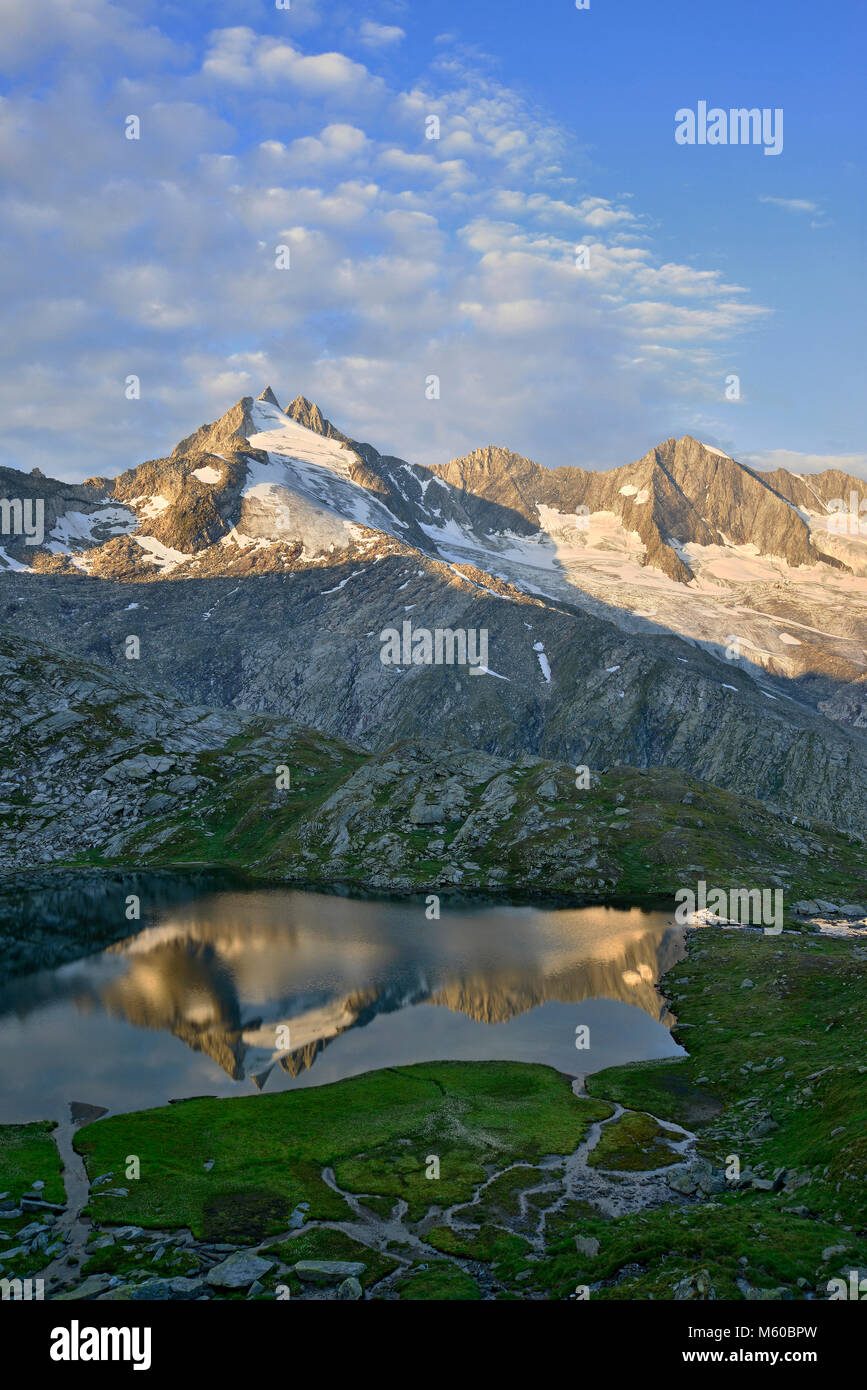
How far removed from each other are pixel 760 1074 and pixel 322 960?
4642 centimetres

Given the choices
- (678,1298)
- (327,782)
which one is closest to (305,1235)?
(678,1298)

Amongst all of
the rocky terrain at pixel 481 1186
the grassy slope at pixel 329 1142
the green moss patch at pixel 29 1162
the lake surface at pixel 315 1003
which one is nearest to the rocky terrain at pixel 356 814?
the lake surface at pixel 315 1003

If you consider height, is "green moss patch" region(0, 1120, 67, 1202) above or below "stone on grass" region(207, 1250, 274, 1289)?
below

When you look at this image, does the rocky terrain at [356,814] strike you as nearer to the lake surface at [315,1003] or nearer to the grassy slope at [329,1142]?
the lake surface at [315,1003]

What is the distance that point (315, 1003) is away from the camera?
74312 mm

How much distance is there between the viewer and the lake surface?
197ft

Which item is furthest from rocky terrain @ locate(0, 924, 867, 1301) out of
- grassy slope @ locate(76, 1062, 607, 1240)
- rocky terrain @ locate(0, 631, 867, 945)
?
rocky terrain @ locate(0, 631, 867, 945)

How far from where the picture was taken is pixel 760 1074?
56.5 metres

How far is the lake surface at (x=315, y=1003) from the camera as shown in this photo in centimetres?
6016

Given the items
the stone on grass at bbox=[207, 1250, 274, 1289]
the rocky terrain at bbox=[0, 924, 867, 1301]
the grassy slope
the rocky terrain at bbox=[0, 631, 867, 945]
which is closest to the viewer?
the rocky terrain at bbox=[0, 924, 867, 1301]

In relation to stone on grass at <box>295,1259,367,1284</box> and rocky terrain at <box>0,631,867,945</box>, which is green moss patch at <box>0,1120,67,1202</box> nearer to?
stone on grass at <box>295,1259,367,1284</box>

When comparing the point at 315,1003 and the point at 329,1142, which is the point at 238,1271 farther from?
the point at 315,1003
